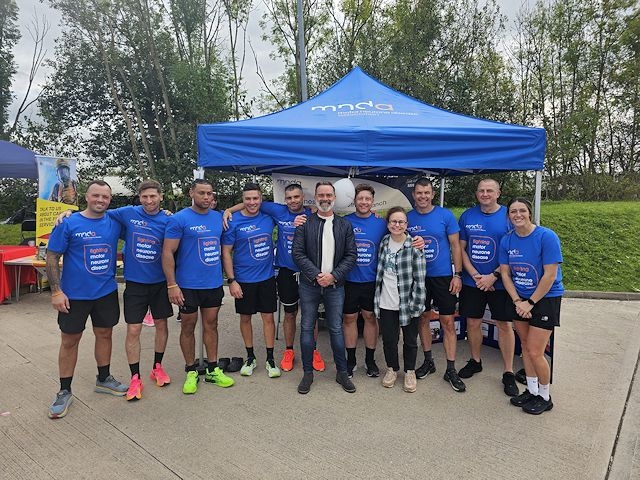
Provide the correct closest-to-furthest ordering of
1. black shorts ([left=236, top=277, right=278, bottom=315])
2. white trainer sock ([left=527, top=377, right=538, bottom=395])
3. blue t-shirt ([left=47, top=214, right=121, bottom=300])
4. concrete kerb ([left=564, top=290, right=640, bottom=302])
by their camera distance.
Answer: blue t-shirt ([left=47, top=214, right=121, bottom=300]) < white trainer sock ([left=527, top=377, right=538, bottom=395]) < black shorts ([left=236, top=277, right=278, bottom=315]) < concrete kerb ([left=564, top=290, right=640, bottom=302])

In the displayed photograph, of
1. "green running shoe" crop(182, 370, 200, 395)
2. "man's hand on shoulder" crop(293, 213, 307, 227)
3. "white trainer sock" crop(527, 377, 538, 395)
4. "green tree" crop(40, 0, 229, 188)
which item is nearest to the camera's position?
"white trainer sock" crop(527, 377, 538, 395)

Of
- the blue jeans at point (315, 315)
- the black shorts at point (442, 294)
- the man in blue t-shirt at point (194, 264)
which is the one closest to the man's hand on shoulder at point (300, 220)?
the blue jeans at point (315, 315)

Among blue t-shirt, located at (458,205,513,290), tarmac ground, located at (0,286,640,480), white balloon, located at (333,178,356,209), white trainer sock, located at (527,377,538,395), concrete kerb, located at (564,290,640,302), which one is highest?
white balloon, located at (333,178,356,209)

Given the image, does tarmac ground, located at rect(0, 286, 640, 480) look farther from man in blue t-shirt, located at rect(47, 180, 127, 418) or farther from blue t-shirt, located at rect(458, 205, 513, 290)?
blue t-shirt, located at rect(458, 205, 513, 290)

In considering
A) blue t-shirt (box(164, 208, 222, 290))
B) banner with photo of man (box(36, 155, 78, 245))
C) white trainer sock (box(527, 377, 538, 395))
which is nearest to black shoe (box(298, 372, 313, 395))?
blue t-shirt (box(164, 208, 222, 290))

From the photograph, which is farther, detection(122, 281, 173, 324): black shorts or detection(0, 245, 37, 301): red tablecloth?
detection(0, 245, 37, 301): red tablecloth

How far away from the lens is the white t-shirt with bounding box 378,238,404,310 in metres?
3.20

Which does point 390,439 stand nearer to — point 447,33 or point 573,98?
point 447,33

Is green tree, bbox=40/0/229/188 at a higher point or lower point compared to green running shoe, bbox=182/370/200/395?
higher

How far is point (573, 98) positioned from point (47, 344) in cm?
1665

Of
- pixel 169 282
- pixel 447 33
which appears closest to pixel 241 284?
pixel 169 282

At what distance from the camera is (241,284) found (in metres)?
3.54

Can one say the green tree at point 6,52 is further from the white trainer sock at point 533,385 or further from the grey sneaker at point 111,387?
the white trainer sock at point 533,385

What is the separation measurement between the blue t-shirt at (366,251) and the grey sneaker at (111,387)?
6.66 ft
